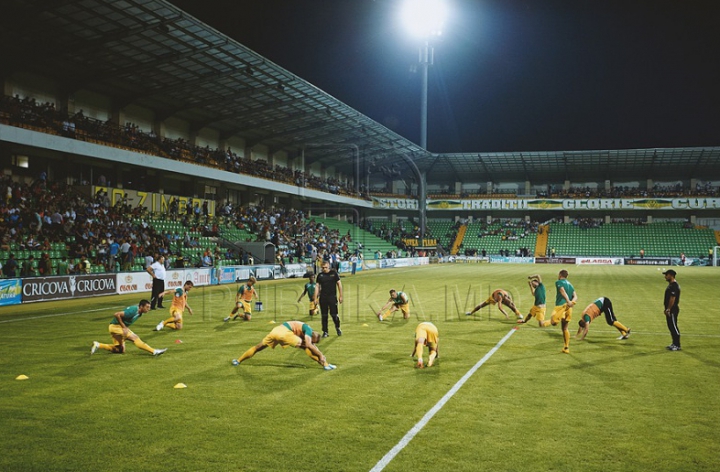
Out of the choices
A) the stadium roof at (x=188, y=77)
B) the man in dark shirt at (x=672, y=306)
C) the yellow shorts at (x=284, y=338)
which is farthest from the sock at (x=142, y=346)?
the stadium roof at (x=188, y=77)

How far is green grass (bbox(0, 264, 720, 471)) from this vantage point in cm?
573

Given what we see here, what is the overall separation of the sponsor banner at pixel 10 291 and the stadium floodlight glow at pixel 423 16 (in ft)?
181

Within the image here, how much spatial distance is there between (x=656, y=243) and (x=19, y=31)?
67.6 m

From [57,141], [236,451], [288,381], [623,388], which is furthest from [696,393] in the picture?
[57,141]

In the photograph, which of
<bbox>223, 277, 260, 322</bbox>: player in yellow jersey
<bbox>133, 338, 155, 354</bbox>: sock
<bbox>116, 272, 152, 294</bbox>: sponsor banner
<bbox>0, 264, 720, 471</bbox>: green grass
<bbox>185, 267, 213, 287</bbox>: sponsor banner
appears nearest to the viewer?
<bbox>0, 264, 720, 471</bbox>: green grass

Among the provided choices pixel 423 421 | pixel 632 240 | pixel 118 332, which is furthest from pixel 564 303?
pixel 632 240

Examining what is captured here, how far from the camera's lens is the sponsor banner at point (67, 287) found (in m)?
20.4

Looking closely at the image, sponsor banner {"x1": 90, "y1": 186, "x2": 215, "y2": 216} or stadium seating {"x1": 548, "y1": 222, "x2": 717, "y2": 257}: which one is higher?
sponsor banner {"x1": 90, "y1": 186, "x2": 215, "y2": 216}

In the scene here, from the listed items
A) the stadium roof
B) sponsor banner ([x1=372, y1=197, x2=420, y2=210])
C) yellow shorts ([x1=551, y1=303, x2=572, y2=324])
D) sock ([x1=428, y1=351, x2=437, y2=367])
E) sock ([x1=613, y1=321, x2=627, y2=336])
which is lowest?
sock ([x1=428, y1=351, x2=437, y2=367])

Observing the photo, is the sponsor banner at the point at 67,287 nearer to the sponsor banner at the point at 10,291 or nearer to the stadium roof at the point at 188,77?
the sponsor banner at the point at 10,291

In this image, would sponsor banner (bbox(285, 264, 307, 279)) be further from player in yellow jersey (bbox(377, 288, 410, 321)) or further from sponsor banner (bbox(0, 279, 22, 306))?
player in yellow jersey (bbox(377, 288, 410, 321))

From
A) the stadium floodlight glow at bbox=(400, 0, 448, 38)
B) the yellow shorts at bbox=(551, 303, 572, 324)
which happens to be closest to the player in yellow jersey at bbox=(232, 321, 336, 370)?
the yellow shorts at bbox=(551, 303, 572, 324)

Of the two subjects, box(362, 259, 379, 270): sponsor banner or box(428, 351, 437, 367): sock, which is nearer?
box(428, 351, 437, 367): sock

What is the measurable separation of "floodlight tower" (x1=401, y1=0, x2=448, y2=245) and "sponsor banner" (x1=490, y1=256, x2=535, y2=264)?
34.2 feet
